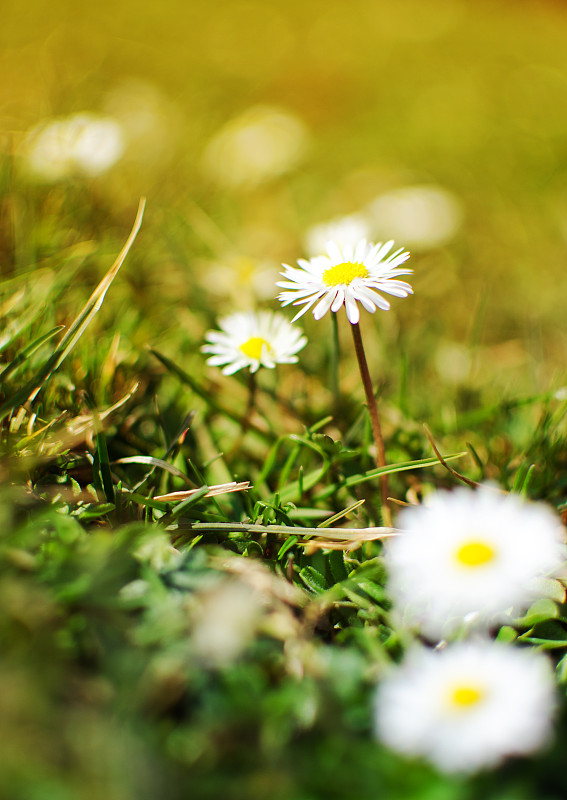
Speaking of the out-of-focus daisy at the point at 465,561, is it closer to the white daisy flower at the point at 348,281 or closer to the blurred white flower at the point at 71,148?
the white daisy flower at the point at 348,281

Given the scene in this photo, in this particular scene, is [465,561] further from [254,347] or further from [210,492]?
[254,347]

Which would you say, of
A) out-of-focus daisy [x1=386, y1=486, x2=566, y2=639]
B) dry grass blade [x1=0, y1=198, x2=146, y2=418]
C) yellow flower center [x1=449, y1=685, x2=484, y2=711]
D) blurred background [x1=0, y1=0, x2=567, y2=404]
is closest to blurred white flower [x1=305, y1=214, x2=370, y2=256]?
blurred background [x1=0, y1=0, x2=567, y2=404]

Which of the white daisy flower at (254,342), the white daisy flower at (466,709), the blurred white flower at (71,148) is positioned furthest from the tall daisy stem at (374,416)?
the blurred white flower at (71,148)

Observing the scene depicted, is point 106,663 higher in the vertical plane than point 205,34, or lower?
lower

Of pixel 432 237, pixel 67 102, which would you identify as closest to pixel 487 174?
pixel 432 237

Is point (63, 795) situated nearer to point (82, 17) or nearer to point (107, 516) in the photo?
point (107, 516)

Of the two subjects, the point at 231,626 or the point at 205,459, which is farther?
the point at 205,459
